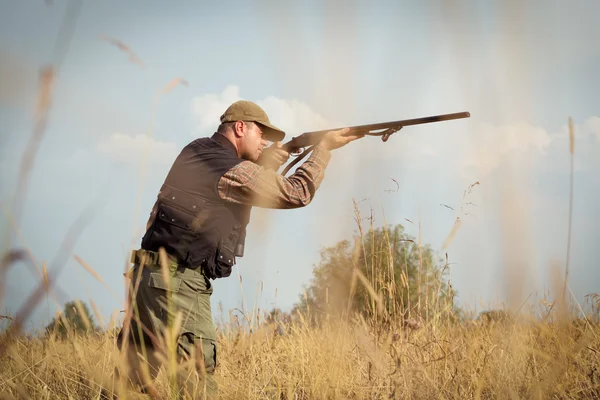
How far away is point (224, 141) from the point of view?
12.7 feet

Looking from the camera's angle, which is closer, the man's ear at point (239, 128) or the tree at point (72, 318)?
the tree at point (72, 318)

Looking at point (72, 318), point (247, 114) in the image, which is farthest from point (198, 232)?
point (72, 318)

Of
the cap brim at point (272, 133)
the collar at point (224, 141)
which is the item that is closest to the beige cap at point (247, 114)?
the cap brim at point (272, 133)

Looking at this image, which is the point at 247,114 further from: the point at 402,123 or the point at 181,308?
the point at 181,308

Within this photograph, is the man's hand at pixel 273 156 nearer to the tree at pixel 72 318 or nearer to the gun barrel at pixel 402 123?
the gun barrel at pixel 402 123

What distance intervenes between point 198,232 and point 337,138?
1285 millimetres

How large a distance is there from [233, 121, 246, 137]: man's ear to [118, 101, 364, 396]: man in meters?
0.19

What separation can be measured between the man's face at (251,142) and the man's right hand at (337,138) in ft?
1.69

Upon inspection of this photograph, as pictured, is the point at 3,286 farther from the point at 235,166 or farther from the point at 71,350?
the point at 71,350

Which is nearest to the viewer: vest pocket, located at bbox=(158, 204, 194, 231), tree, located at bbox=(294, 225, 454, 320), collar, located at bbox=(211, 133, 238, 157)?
tree, located at bbox=(294, 225, 454, 320)

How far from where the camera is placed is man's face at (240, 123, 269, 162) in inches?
156

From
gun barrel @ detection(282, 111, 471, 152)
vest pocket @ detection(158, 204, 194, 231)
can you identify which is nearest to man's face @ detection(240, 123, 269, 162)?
gun barrel @ detection(282, 111, 471, 152)

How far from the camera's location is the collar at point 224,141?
3.83 meters

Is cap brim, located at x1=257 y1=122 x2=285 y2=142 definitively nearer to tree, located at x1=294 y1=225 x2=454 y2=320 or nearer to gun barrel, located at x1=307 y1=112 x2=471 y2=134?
gun barrel, located at x1=307 y1=112 x2=471 y2=134
